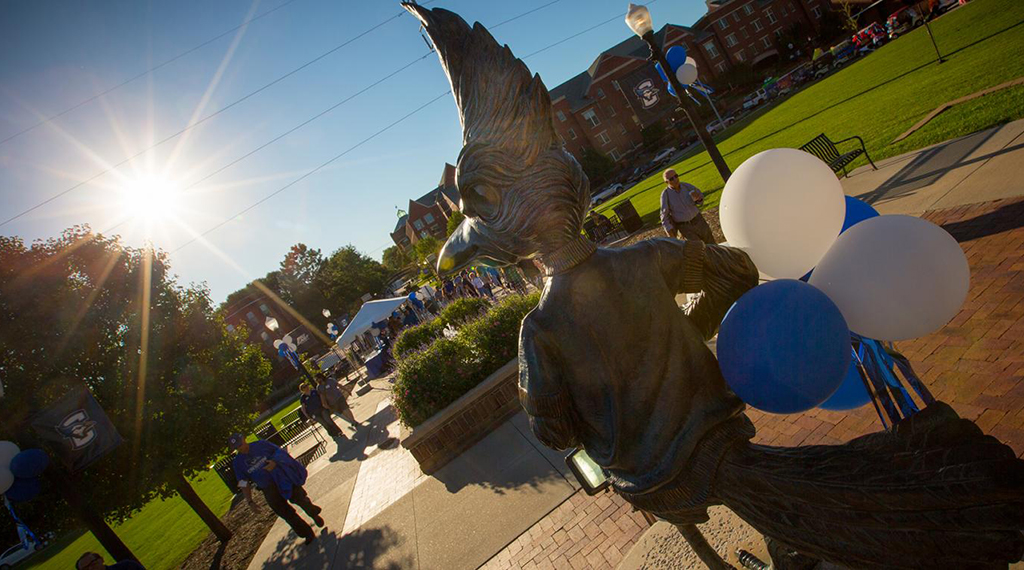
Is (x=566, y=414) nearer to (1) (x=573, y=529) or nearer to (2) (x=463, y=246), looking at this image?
(2) (x=463, y=246)

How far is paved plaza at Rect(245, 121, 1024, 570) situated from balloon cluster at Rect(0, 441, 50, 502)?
2.87 metres

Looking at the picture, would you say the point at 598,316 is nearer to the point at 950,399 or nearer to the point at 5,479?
the point at 950,399

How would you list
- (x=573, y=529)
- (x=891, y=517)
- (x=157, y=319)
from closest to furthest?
(x=891, y=517)
(x=573, y=529)
(x=157, y=319)

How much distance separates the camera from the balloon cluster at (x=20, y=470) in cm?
474

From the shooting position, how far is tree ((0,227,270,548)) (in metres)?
6.32

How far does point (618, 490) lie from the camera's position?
1.64 meters

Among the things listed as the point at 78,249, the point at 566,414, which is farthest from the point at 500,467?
the point at 78,249

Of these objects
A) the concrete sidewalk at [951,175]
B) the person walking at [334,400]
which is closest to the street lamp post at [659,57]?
the concrete sidewalk at [951,175]

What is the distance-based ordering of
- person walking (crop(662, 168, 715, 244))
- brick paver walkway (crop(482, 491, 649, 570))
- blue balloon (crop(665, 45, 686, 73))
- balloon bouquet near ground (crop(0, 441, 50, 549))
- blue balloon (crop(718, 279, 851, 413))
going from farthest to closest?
1. blue balloon (crop(665, 45, 686, 73))
2. person walking (crop(662, 168, 715, 244))
3. balloon bouquet near ground (crop(0, 441, 50, 549))
4. brick paver walkway (crop(482, 491, 649, 570))
5. blue balloon (crop(718, 279, 851, 413))

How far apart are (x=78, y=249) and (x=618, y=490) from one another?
9.86m

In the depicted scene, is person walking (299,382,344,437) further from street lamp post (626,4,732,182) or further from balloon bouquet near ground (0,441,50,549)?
street lamp post (626,4,732,182)

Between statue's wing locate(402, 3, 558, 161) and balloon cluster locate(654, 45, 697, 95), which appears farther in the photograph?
balloon cluster locate(654, 45, 697, 95)

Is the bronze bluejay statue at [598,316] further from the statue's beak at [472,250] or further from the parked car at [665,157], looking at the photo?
the parked car at [665,157]

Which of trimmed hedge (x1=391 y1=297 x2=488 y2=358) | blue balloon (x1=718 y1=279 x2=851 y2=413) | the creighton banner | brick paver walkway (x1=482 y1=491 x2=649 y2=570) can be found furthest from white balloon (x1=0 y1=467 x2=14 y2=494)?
blue balloon (x1=718 y1=279 x2=851 y2=413)
